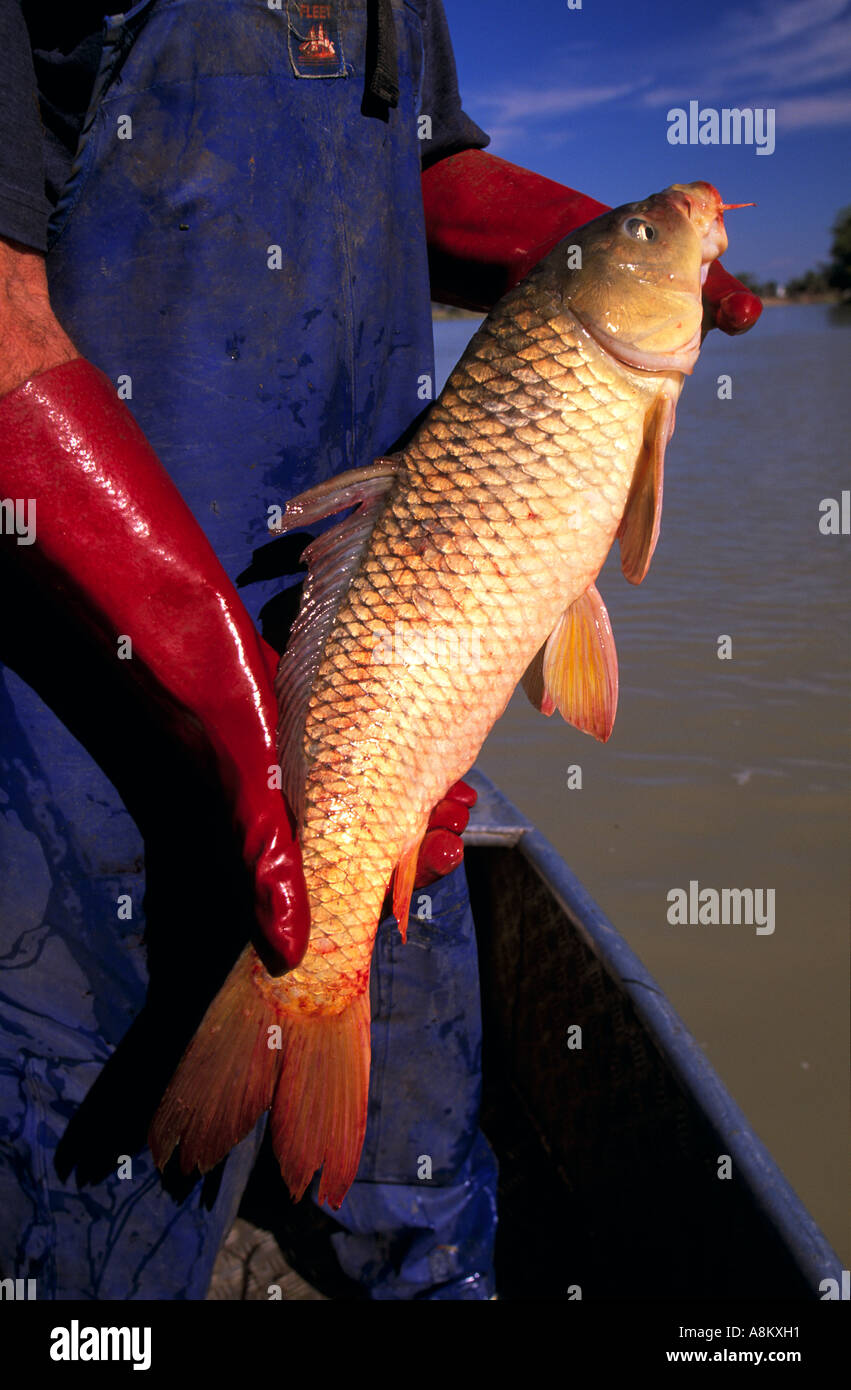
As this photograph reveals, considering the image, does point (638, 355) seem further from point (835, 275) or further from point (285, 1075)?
point (835, 275)

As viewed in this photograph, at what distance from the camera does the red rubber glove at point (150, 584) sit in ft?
4.51

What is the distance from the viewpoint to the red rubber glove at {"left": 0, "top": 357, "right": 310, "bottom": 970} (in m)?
1.38

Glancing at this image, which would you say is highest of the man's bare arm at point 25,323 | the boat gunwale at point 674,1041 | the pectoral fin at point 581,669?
the man's bare arm at point 25,323

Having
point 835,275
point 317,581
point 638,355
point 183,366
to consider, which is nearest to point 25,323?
point 183,366

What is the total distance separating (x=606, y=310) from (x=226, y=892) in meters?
1.23

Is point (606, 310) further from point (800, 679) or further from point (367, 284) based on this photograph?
point (800, 679)

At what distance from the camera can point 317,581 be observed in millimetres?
1695

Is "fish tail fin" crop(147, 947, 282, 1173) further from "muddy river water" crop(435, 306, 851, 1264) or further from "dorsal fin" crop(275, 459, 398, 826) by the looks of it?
"muddy river water" crop(435, 306, 851, 1264)

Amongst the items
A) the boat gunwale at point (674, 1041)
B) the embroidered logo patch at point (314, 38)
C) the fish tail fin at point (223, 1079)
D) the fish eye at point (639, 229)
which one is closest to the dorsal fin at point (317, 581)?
the fish tail fin at point (223, 1079)

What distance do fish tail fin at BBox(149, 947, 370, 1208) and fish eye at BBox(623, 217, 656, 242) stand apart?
1.33 metres

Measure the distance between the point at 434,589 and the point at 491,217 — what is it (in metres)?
1.05

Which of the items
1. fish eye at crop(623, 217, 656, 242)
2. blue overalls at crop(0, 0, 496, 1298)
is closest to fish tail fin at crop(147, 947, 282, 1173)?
blue overalls at crop(0, 0, 496, 1298)

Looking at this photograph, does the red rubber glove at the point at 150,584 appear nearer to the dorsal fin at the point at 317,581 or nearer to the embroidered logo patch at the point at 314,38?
the dorsal fin at the point at 317,581

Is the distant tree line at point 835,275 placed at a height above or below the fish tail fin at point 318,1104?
above
